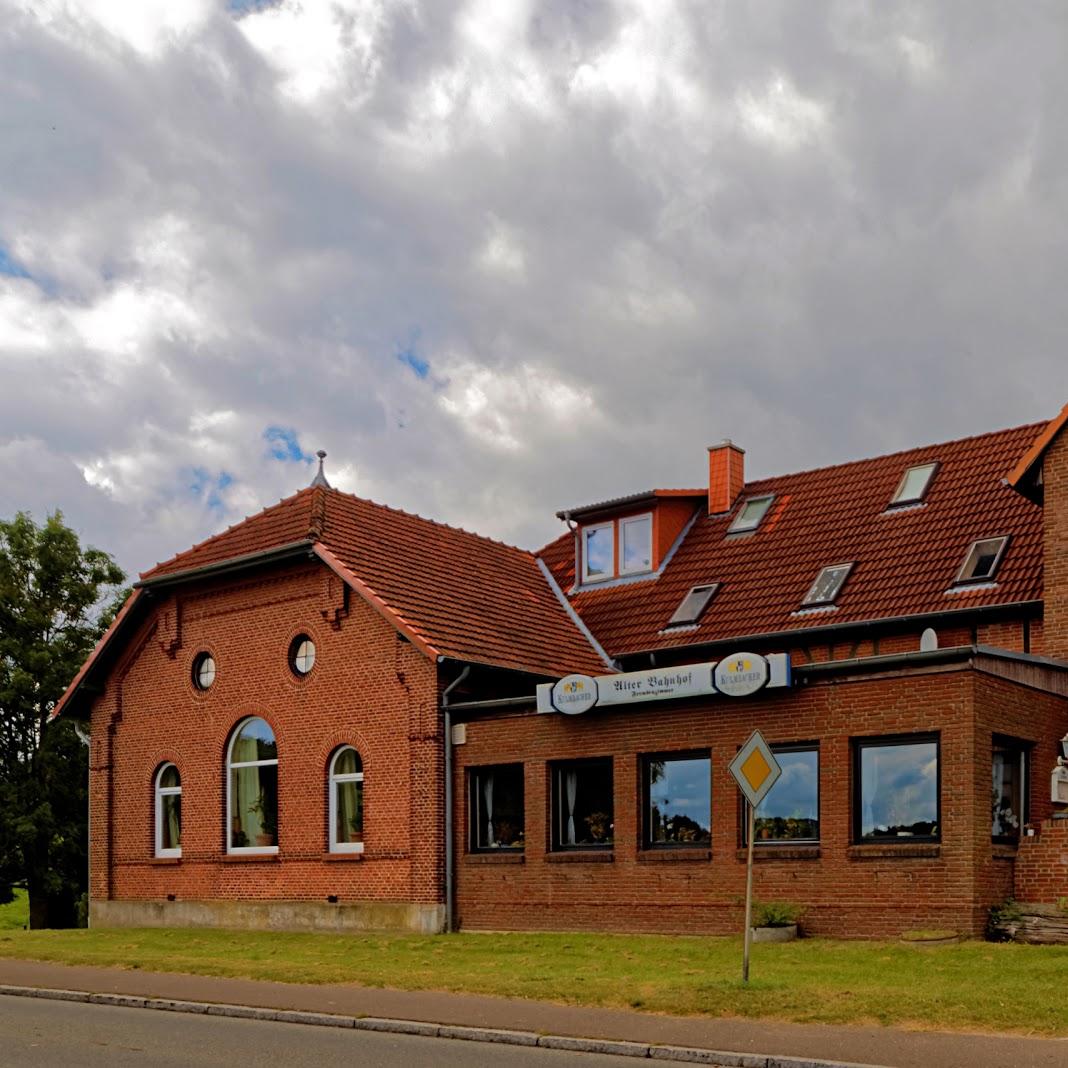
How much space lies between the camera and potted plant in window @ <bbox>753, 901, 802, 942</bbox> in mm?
21078

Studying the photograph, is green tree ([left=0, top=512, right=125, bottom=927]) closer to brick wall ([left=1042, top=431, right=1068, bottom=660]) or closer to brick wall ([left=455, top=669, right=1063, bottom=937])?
brick wall ([left=455, top=669, right=1063, bottom=937])

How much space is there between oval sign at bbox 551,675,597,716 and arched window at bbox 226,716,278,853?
6.89 meters

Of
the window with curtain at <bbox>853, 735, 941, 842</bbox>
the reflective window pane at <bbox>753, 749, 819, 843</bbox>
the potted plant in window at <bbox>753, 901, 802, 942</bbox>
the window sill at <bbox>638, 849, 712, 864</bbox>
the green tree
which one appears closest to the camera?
the window with curtain at <bbox>853, 735, 941, 842</bbox>

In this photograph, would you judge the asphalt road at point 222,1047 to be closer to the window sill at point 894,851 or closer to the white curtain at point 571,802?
the window sill at point 894,851

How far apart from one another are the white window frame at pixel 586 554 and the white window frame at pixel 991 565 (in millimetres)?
8544

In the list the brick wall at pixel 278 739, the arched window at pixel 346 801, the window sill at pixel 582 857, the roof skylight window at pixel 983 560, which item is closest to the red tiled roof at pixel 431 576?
the brick wall at pixel 278 739

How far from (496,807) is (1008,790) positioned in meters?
8.61

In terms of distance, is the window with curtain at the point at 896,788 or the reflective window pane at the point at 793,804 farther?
the reflective window pane at the point at 793,804

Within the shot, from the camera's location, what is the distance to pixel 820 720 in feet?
72.0

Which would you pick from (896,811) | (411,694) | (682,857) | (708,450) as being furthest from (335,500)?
(896,811)

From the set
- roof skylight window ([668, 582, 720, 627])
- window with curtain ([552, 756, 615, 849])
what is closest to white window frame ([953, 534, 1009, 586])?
roof skylight window ([668, 582, 720, 627])

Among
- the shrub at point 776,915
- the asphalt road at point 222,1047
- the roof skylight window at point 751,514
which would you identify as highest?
the roof skylight window at point 751,514

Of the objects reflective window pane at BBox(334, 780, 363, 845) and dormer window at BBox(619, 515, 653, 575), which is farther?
dormer window at BBox(619, 515, 653, 575)

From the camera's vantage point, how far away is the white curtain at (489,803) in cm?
2600
